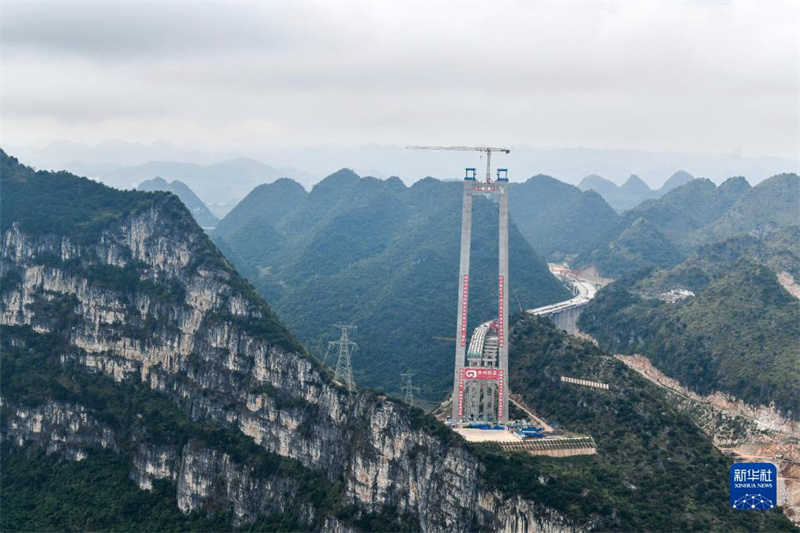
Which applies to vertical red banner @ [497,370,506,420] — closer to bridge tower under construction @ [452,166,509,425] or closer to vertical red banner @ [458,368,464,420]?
bridge tower under construction @ [452,166,509,425]

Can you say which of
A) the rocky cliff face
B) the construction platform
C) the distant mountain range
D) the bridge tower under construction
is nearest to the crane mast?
the bridge tower under construction

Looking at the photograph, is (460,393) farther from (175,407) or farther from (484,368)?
(175,407)

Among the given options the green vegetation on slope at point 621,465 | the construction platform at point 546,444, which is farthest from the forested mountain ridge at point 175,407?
the construction platform at point 546,444

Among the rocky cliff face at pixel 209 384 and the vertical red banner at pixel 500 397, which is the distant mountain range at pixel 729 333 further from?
the rocky cliff face at pixel 209 384

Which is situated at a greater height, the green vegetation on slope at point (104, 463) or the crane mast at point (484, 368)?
the crane mast at point (484, 368)

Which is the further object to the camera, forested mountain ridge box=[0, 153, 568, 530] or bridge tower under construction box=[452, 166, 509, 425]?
bridge tower under construction box=[452, 166, 509, 425]

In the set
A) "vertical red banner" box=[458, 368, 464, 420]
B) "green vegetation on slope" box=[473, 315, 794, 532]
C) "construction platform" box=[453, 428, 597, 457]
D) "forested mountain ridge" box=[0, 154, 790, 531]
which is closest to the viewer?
"green vegetation on slope" box=[473, 315, 794, 532]
